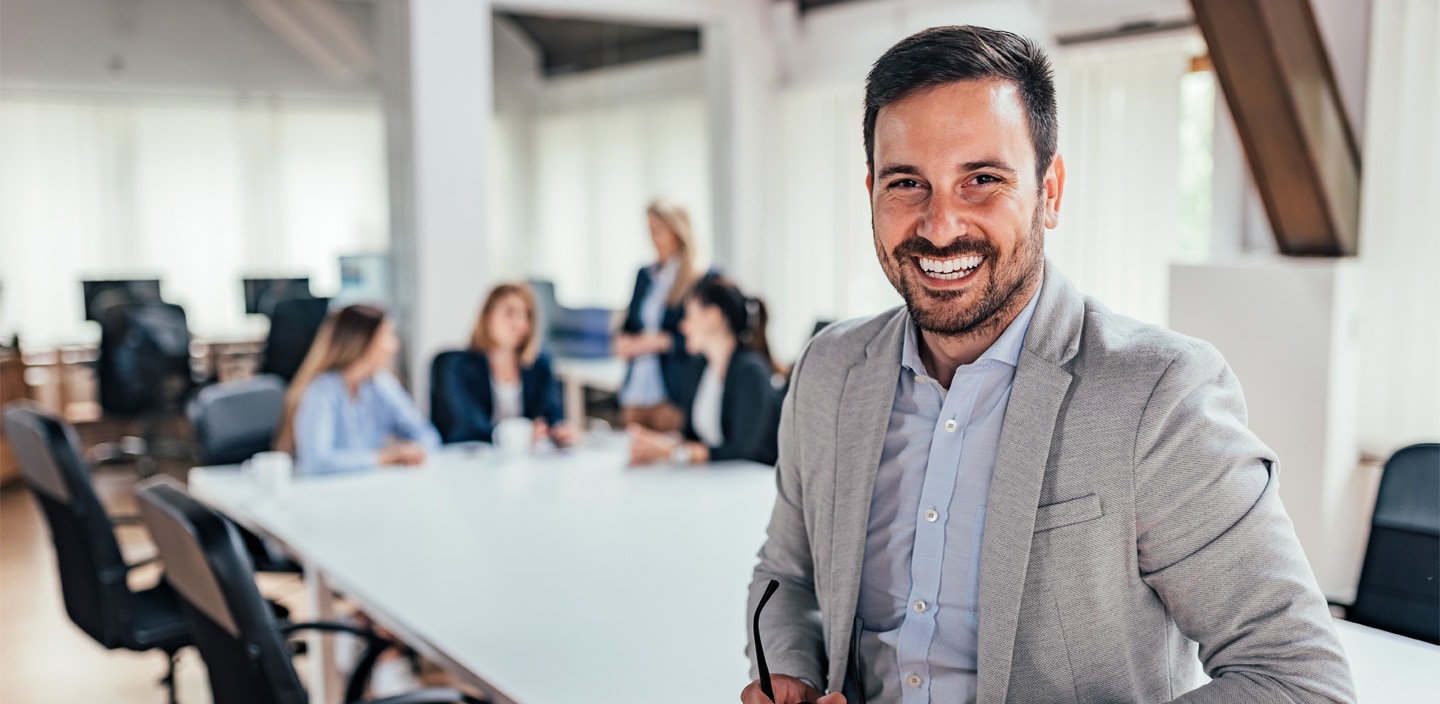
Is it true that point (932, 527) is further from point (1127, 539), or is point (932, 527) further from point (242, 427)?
point (242, 427)

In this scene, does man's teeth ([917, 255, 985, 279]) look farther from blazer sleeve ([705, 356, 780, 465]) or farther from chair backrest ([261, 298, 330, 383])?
chair backrest ([261, 298, 330, 383])

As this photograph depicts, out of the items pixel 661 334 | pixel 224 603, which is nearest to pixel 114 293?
pixel 661 334

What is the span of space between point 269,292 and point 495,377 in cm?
213

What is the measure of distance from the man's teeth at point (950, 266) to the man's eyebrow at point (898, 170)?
0.09 metres

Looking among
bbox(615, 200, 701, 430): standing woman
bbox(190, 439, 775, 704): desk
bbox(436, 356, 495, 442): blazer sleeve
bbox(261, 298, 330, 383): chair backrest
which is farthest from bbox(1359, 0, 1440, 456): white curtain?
bbox(261, 298, 330, 383): chair backrest

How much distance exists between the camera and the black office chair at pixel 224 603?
1.88 meters

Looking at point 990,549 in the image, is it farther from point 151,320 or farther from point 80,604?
point 151,320

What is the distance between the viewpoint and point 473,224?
20.6 ft

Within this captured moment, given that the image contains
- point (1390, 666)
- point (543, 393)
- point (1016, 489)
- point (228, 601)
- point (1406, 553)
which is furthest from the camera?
point (543, 393)

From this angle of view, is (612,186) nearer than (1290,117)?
No

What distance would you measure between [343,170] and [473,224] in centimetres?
71

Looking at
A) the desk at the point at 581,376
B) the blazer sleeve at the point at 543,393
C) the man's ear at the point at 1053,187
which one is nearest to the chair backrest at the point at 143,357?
Answer: the desk at the point at 581,376

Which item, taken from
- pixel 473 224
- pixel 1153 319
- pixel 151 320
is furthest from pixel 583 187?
pixel 1153 319

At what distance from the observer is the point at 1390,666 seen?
1.98m
